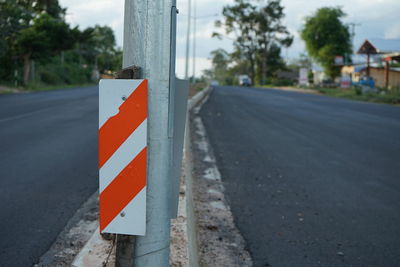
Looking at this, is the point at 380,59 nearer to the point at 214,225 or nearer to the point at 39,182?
the point at 39,182

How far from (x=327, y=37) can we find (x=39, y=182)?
67.0 m

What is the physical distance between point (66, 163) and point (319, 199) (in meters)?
3.83

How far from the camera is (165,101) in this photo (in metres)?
2.38

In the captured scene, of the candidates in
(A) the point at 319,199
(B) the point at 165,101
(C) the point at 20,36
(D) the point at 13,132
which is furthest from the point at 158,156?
(C) the point at 20,36

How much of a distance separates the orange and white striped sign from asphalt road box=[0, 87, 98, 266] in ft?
4.85

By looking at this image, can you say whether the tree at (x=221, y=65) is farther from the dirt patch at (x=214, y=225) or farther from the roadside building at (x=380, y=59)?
the dirt patch at (x=214, y=225)

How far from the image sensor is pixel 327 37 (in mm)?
68125

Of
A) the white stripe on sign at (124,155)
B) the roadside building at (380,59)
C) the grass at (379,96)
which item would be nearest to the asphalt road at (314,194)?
the white stripe on sign at (124,155)

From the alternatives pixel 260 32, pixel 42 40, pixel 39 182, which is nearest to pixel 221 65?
pixel 260 32

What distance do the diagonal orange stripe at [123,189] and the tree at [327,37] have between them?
217 feet

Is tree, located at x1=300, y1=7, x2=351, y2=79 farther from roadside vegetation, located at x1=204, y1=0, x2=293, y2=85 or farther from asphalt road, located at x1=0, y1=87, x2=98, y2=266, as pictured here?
asphalt road, located at x1=0, y1=87, x2=98, y2=266

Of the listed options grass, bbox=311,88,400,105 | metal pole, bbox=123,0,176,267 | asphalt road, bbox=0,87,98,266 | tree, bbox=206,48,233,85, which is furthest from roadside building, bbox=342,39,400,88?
tree, bbox=206,48,233,85

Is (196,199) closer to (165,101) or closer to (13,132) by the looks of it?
(165,101)

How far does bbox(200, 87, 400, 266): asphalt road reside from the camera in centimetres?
→ 389
